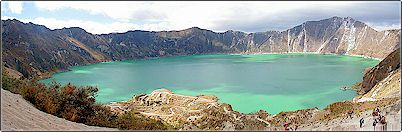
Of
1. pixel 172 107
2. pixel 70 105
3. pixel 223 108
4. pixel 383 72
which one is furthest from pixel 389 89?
pixel 70 105

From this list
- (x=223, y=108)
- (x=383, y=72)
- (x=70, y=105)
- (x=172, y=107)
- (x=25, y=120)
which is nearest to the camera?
(x=25, y=120)

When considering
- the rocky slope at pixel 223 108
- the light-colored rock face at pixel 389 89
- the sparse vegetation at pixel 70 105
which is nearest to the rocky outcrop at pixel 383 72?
the rocky slope at pixel 223 108

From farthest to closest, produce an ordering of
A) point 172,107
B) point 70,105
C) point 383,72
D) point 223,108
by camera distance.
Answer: point 383,72 → point 172,107 → point 223,108 → point 70,105

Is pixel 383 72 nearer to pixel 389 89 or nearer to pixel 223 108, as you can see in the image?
pixel 389 89

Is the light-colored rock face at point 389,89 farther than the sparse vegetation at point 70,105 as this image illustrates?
Yes

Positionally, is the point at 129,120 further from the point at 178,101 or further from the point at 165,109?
the point at 178,101

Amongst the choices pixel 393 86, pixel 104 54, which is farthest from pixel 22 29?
pixel 393 86

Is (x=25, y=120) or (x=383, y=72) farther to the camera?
(x=383, y=72)

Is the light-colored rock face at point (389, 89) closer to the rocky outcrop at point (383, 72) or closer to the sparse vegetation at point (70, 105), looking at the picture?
the rocky outcrop at point (383, 72)

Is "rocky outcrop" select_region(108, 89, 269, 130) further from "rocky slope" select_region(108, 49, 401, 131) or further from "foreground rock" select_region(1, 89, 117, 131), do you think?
"foreground rock" select_region(1, 89, 117, 131)
